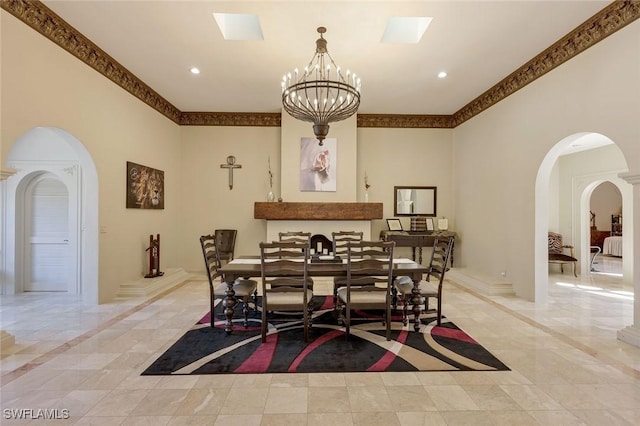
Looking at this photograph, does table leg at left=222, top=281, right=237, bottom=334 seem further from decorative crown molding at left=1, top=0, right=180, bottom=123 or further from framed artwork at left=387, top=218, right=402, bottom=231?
framed artwork at left=387, top=218, right=402, bottom=231

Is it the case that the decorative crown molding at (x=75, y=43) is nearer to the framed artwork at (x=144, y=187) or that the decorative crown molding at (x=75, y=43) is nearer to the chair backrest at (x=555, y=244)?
the framed artwork at (x=144, y=187)

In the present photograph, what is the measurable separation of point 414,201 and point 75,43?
6.36m

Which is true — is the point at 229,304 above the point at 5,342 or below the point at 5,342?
above

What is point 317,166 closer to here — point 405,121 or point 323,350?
point 405,121

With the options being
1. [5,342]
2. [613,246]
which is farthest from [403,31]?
[613,246]

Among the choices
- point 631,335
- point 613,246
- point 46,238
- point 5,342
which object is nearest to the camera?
point 5,342

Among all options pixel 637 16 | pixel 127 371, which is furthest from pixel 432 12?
pixel 127 371

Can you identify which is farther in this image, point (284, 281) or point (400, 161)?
point (400, 161)

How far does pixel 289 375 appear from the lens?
7.98ft

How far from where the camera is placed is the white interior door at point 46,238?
4.89 meters

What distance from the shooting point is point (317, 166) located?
20.9 feet

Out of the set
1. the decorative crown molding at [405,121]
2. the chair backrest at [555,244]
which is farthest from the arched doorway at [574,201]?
the decorative crown molding at [405,121]

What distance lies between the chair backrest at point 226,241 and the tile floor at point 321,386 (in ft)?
9.60

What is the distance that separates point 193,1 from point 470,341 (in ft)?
15.0
